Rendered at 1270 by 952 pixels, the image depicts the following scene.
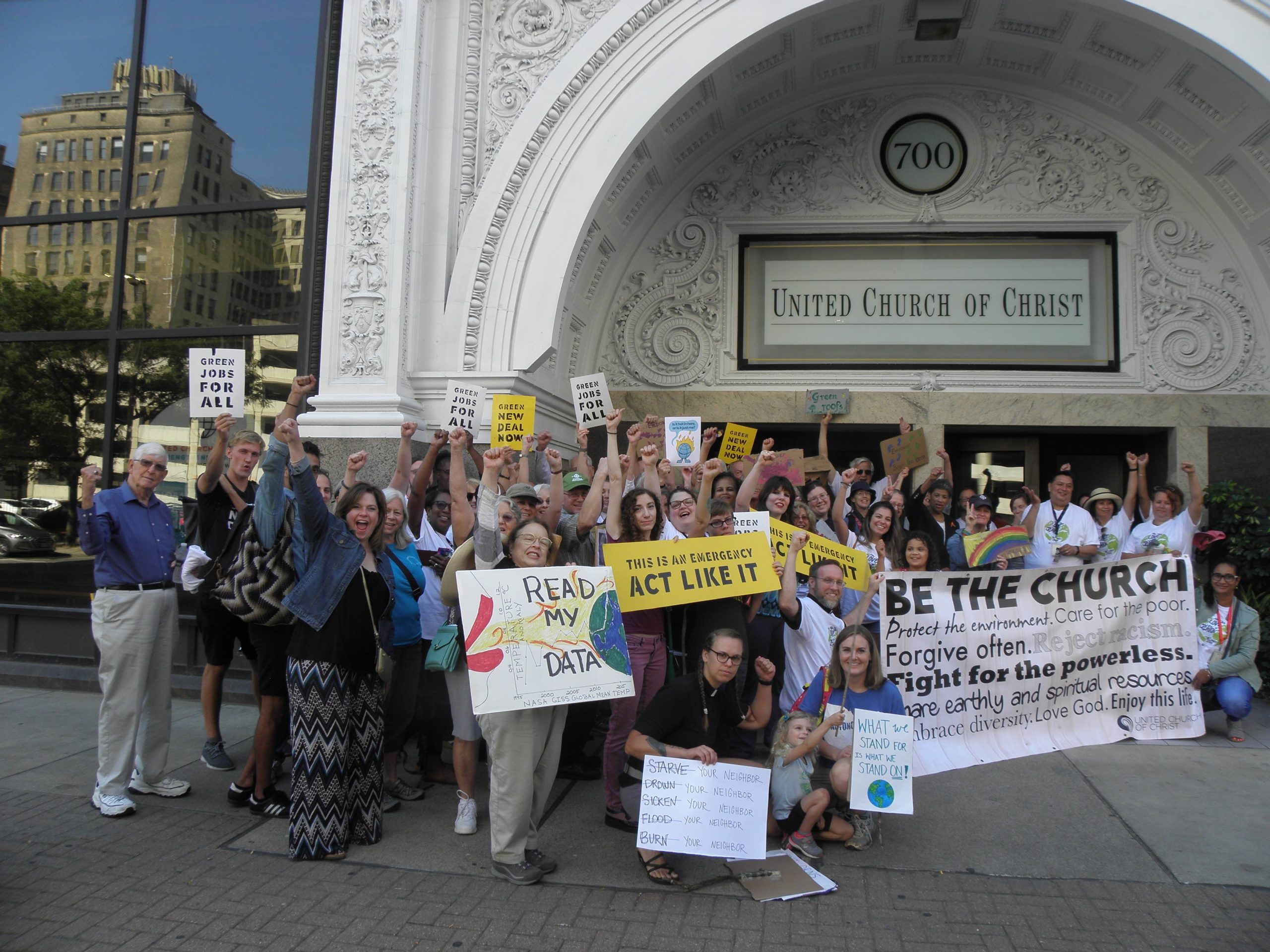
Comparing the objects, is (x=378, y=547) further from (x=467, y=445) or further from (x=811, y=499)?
(x=811, y=499)

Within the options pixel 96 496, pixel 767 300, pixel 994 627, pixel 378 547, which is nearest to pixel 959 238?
pixel 767 300

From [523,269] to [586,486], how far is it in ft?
9.68

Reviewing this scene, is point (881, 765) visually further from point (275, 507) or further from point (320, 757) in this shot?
point (275, 507)

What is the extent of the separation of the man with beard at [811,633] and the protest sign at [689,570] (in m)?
0.30

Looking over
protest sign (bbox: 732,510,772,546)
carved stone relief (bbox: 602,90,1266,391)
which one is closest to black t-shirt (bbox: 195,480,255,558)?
protest sign (bbox: 732,510,772,546)

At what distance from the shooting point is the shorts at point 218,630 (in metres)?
5.48

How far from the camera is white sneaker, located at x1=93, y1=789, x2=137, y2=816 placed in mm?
4801

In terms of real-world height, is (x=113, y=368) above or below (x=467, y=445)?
above

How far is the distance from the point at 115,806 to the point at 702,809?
3.27 m

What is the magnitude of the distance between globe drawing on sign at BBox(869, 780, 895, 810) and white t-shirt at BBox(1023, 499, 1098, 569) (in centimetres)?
368

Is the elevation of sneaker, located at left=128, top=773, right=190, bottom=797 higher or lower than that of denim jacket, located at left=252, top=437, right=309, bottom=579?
lower

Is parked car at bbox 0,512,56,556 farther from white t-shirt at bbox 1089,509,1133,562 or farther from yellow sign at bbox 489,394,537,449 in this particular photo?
white t-shirt at bbox 1089,509,1133,562

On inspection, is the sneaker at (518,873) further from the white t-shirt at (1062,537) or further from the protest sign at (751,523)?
the white t-shirt at (1062,537)

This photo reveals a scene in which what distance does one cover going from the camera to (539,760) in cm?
424
